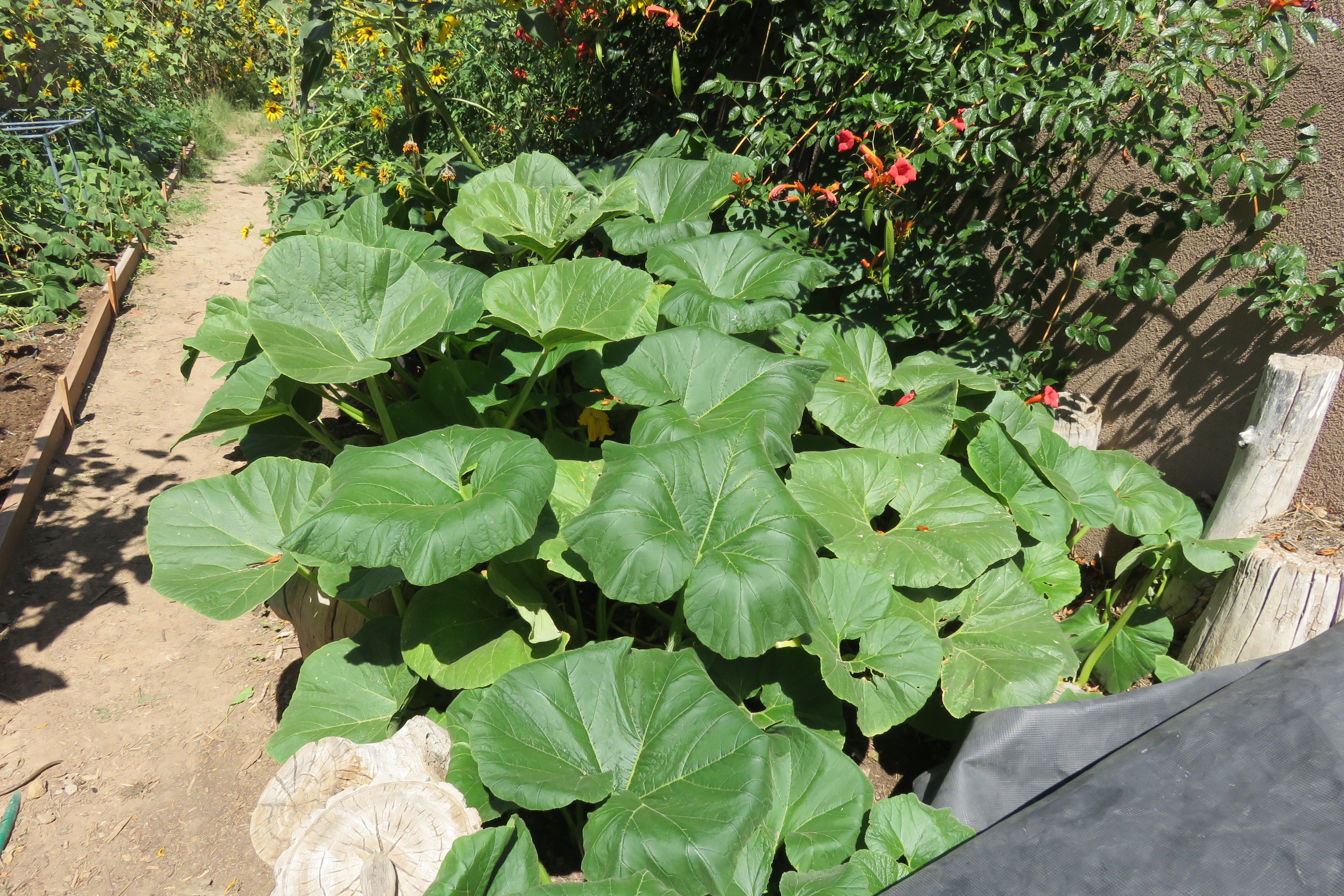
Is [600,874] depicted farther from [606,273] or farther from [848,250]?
[848,250]

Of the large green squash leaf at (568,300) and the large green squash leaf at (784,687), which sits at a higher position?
the large green squash leaf at (568,300)

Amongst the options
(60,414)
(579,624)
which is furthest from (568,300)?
(60,414)

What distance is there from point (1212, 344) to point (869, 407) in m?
1.22

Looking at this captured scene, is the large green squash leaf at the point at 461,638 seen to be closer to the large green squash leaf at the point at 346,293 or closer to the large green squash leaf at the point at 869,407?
the large green squash leaf at the point at 346,293

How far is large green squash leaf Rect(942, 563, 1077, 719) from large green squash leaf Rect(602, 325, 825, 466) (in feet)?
2.41

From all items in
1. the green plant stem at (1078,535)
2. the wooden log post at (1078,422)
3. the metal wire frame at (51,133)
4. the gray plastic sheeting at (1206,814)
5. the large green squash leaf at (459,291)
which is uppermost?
the metal wire frame at (51,133)

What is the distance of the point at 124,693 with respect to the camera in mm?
2656

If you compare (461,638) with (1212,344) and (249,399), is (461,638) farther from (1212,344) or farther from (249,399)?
(1212,344)

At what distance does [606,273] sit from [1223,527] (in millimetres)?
2145

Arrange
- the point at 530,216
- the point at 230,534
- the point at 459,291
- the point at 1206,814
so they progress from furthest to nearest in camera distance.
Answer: the point at 530,216 < the point at 459,291 < the point at 230,534 < the point at 1206,814

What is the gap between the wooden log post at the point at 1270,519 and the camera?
231 centimetres

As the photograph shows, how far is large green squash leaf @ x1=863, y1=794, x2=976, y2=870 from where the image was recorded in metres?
1.57

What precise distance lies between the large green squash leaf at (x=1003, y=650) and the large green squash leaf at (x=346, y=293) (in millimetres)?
1707

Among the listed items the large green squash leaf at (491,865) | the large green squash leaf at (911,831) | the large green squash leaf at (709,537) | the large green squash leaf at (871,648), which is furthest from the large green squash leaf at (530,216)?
the large green squash leaf at (911,831)
